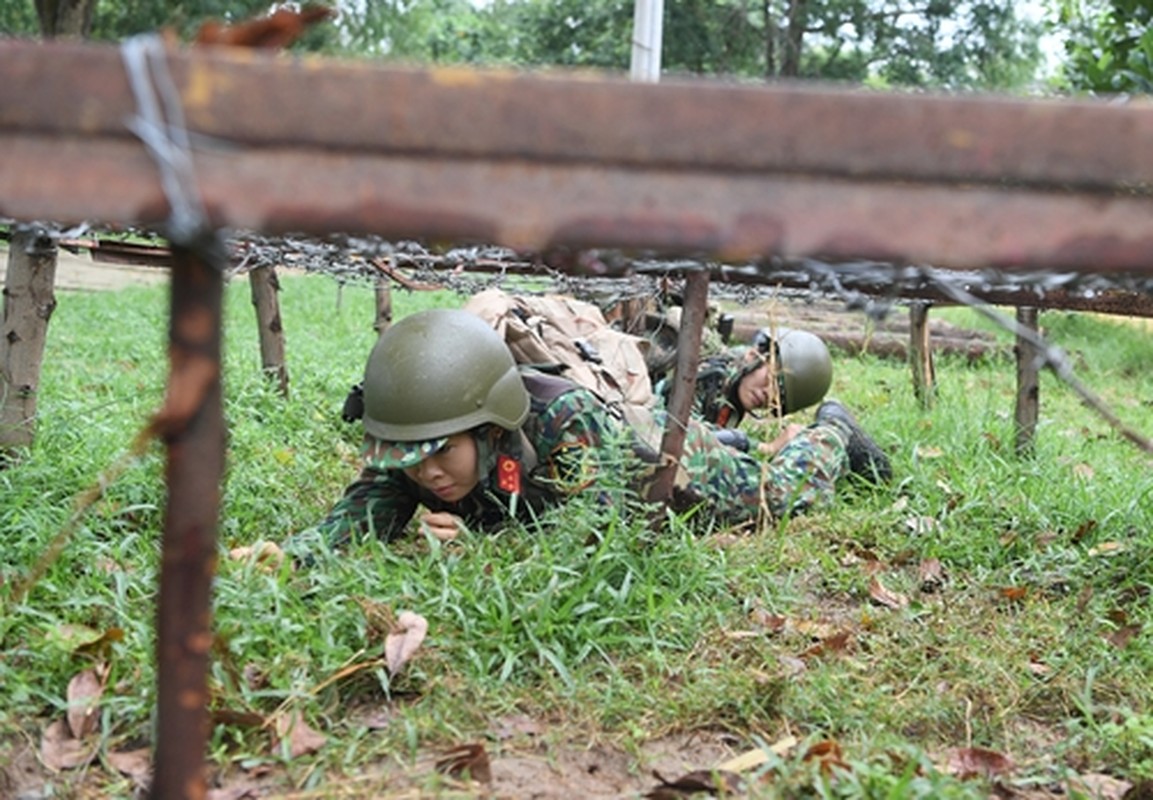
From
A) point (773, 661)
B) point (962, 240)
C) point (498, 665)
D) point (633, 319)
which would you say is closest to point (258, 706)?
point (498, 665)

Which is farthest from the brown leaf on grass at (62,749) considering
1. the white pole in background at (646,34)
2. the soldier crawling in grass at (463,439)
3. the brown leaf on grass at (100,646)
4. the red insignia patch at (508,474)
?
the white pole in background at (646,34)

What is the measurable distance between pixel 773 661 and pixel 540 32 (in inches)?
785

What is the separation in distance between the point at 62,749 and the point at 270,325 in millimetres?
3475

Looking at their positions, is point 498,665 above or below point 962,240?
below

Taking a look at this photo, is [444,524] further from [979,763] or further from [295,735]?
[979,763]

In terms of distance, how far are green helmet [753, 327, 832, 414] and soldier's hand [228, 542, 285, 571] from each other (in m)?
2.84

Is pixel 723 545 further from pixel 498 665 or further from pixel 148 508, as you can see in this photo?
pixel 148 508

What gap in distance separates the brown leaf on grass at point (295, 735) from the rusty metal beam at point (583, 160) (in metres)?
1.27

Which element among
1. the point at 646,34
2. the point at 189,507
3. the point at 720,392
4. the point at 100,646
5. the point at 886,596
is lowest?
the point at 886,596

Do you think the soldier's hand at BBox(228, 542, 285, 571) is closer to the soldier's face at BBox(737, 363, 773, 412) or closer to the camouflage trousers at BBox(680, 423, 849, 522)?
the camouflage trousers at BBox(680, 423, 849, 522)

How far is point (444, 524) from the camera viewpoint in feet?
11.7

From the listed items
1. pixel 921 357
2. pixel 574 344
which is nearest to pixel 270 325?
pixel 574 344

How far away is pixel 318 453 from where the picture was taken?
491cm

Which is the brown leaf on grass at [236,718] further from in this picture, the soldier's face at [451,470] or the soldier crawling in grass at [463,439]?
the soldier's face at [451,470]
